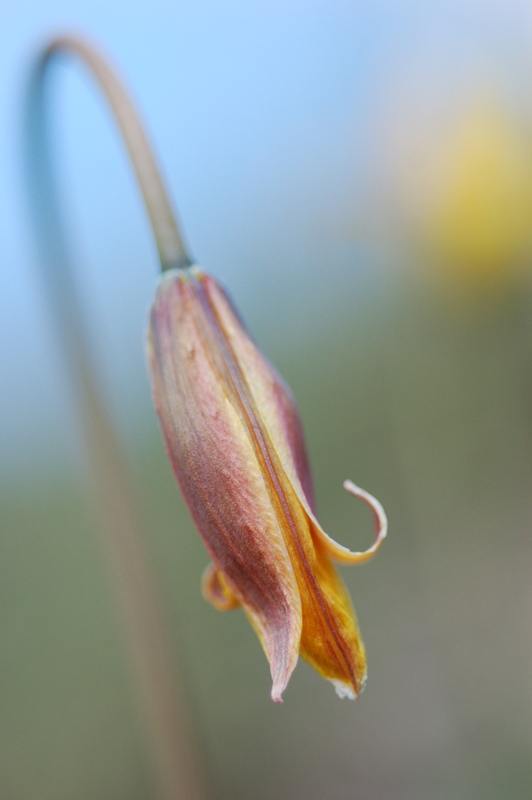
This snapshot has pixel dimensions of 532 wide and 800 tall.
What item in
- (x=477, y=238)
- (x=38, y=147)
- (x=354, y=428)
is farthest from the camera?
(x=354, y=428)

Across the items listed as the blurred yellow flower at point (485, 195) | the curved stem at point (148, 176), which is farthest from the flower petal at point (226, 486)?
the blurred yellow flower at point (485, 195)

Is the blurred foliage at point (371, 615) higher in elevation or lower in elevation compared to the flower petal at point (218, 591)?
lower

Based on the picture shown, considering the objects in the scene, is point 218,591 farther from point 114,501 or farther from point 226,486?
point 114,501

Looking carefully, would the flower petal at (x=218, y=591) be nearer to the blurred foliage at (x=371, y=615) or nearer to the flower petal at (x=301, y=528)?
the flower petal at (x=301, y=528)

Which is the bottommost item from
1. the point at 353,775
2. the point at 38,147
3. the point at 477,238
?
the point at 353,775

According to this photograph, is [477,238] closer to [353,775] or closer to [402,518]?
[402,518]

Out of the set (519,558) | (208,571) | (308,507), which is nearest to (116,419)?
(208,571)

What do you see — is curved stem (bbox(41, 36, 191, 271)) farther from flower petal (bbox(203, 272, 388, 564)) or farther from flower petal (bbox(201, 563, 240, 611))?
flower petal (bbox(201, 563, 240, 611))

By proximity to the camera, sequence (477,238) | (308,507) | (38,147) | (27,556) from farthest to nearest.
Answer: (27,556) → (477,238) → (38,147) → (308,507)
